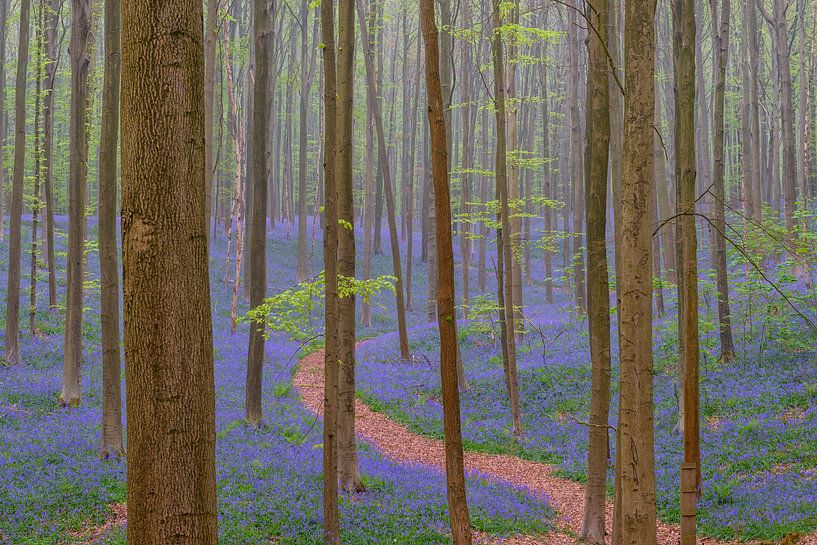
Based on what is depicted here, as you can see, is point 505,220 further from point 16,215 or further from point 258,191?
point 16,215

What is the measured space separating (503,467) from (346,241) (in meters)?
5.77

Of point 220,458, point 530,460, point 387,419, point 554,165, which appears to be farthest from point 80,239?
point 554,165

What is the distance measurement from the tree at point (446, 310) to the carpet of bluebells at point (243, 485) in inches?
78.9

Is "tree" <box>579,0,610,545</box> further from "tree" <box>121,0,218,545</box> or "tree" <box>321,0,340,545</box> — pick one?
"tree" <box>121,0,218,545</box>

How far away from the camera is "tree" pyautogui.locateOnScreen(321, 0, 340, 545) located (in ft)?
23.3

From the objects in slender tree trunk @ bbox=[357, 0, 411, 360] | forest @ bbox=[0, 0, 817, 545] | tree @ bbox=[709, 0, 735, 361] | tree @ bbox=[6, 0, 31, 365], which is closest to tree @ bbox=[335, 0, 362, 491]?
forest @ bbox=[0, 0, 817, 545]

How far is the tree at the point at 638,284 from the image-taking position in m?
4.71

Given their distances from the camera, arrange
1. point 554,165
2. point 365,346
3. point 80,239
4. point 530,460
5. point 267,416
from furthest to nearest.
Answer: point 554,165, point 365,346, point 267,416, point 530,460, point 80,239

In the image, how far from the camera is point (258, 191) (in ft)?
37.6

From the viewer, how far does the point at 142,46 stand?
9.15ft

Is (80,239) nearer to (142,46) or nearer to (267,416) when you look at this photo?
(267,416)

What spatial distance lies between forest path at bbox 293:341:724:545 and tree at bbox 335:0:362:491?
0.54 metres

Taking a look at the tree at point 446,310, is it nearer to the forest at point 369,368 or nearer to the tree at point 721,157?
the forest at point 369,368

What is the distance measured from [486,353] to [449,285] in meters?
15.1
